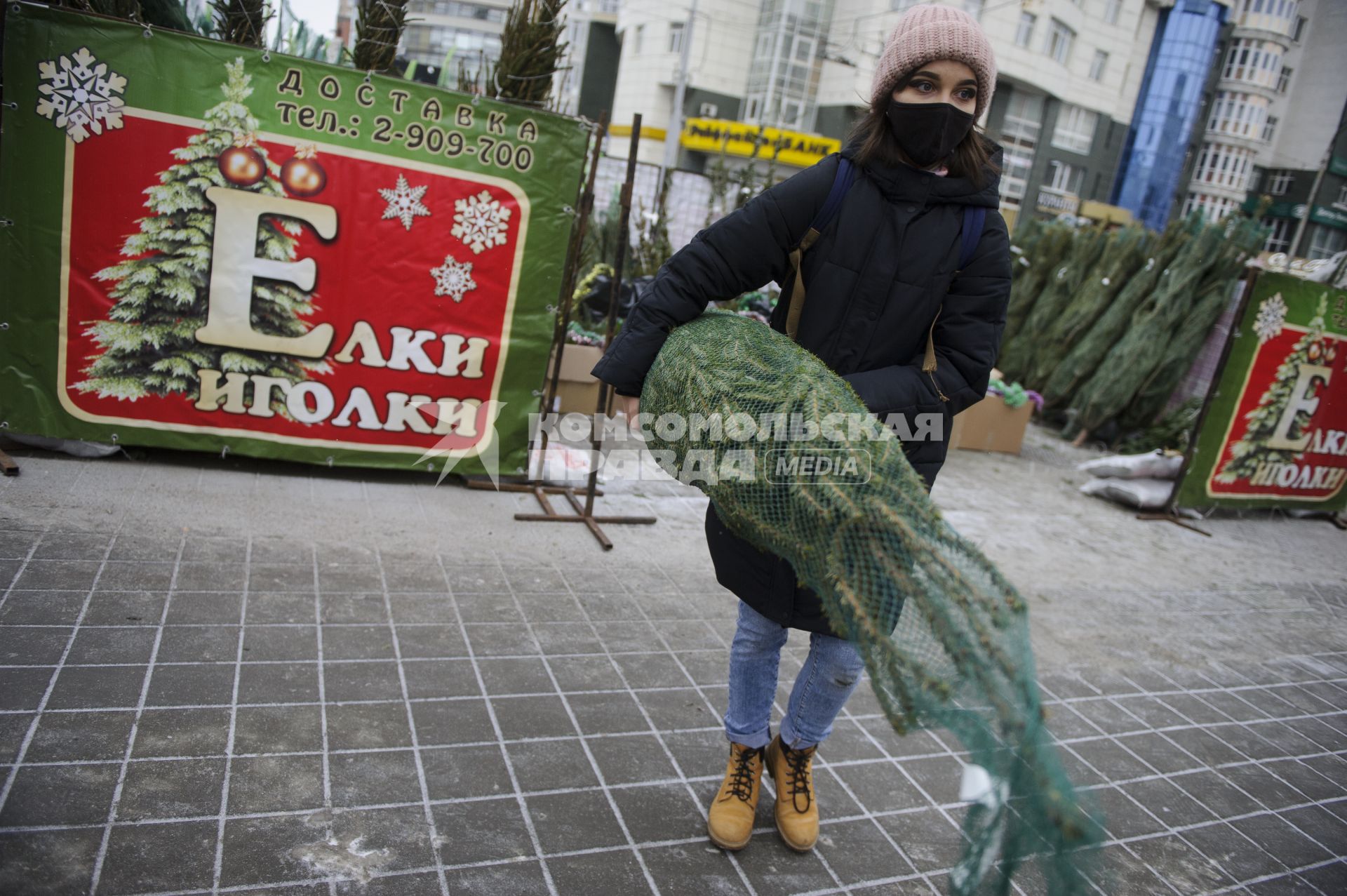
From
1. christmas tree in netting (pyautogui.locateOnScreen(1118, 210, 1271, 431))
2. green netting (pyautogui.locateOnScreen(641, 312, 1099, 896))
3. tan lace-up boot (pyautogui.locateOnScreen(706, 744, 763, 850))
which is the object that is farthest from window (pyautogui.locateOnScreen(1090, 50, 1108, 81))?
tan lace-up boot (pyautogui.locateOnScreen(706, 744, 763, 850))

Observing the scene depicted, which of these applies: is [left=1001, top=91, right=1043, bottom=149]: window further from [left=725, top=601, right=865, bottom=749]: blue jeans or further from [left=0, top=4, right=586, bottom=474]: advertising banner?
[left=725, top=601, right=865, bottom=749]: blue jeans

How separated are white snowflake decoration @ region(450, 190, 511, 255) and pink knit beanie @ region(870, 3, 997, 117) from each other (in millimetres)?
2937

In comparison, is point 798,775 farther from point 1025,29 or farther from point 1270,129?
point 1270,129

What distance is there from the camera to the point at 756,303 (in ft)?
26.1

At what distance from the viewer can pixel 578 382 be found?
267 inches

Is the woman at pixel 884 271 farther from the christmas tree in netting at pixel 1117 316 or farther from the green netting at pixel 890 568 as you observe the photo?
the christmas tree in netting at pixel 1117 316

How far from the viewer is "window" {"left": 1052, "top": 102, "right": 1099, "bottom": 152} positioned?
34.0m

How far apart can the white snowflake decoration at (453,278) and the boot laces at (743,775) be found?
3145mm

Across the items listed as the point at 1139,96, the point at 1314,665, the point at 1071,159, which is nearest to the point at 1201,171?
the point at 1139,96

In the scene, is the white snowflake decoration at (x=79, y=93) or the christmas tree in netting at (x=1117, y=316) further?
the christmas tree in netting at (x=1117, y=316)

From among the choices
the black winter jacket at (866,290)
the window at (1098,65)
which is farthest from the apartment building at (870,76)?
the black winter jacket at (866,290)

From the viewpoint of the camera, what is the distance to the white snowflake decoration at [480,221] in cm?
478

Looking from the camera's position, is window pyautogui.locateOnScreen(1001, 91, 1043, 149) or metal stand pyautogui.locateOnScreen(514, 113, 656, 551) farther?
window pyautogui.locateOnScreen(1001, 91, 1043, 149)

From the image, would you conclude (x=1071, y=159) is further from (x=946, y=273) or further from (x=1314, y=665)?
(x=946, y=273)
